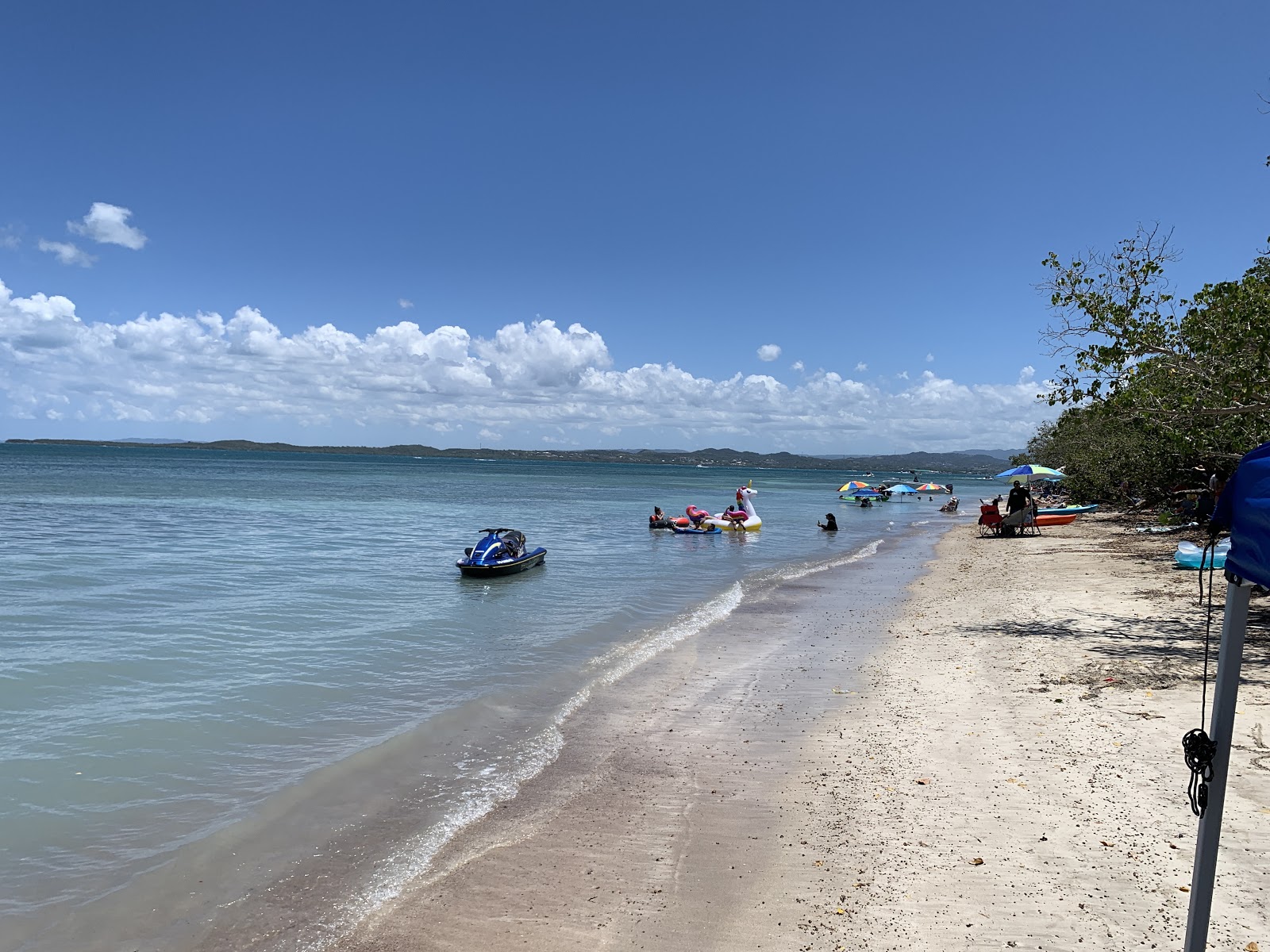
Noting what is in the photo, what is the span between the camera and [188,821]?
6.77m

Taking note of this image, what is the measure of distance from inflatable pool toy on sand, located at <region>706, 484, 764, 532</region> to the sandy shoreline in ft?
73.3

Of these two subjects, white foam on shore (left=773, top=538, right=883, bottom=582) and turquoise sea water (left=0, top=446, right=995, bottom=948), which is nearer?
turquoise sea water (left=0, top=446, right=995, bottom=948)

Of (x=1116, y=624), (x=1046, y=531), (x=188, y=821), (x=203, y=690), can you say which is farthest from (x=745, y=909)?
(x=1046, y=531)

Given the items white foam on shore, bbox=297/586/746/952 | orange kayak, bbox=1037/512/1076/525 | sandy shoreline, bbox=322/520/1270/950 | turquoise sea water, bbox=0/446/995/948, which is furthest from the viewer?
orange kayak, bbox=1037/512/1076/525

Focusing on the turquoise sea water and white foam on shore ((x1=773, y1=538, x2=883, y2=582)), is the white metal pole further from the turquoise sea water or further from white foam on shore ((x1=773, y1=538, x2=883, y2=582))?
white foam on shore ((x1=773, y1=538, x2=883, y2=582))

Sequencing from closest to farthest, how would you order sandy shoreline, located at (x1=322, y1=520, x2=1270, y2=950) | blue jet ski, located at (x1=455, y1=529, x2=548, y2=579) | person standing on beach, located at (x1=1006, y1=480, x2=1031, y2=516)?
sandy shoreline, located at (x1=322, y1=520, x2=1270, y2=950)
blue jet ski, located at (x1=455, y1=529, x2=548, y2=579)
person standing on beach, located at (x1=1006, y1=480, x2=1031, y2=516)

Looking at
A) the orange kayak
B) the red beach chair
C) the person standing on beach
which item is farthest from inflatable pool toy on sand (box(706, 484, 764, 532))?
the orange kayak

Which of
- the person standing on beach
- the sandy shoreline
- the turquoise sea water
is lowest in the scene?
the turquoise sea water

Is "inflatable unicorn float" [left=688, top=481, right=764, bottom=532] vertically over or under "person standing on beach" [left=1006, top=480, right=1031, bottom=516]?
under

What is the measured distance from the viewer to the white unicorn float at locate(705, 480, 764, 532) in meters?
33.8

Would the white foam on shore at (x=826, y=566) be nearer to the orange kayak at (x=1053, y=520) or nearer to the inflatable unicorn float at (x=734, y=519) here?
the inflatable unicorn float at (x=734, y=519)

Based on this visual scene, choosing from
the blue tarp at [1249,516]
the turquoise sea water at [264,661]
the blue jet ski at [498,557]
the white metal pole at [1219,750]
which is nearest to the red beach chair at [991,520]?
the turquoise sea water at [264,661]

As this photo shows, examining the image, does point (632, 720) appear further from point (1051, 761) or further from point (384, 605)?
point (384, 605)

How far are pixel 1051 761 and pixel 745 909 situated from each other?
3.52 meters
